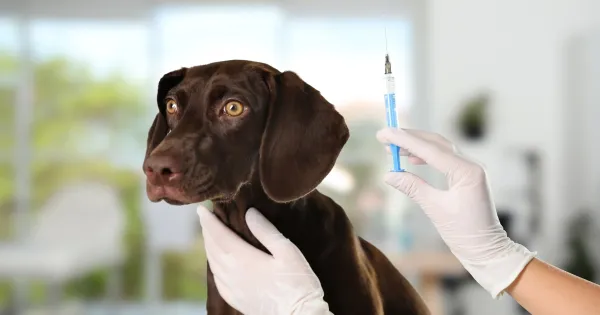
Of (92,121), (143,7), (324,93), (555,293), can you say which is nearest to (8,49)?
(92,121)

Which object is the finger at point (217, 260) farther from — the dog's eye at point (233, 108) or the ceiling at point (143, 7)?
the ceiling at point (143, 7)

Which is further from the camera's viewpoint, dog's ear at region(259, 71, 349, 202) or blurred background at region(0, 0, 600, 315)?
blurred background at region(0, 0, 600, 315)

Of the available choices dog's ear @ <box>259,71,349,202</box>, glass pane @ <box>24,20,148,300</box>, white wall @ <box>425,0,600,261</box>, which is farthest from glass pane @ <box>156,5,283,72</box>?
dog's ear @ <box>259,71,349,202</box>

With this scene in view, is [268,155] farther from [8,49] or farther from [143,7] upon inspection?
→ [8,49]

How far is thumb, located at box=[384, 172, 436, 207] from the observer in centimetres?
95

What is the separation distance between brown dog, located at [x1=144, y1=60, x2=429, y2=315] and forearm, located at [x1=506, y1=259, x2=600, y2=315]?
24 cm

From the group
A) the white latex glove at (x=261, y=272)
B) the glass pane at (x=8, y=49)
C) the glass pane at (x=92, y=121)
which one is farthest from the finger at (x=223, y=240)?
the glass pane at (x=8, y=49)

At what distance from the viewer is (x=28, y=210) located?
4.68 m

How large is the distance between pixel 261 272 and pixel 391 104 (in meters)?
0.31

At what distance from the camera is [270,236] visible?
915mm

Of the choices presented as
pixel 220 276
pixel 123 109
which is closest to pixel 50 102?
pixel 123 109

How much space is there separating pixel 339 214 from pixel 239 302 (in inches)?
7.8

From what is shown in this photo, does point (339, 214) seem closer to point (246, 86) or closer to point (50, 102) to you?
point (246, 86)

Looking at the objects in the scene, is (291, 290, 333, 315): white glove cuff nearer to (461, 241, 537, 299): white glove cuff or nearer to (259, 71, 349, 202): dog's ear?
(259, 71, 349, 202): dog's ear
